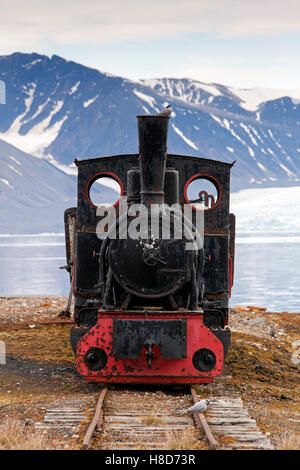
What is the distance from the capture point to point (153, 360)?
25.8ft

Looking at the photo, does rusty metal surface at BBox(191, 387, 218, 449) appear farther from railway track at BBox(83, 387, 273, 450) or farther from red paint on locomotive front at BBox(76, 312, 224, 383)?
red paint on locomotive front at BBox(76, 312, 224, 383)

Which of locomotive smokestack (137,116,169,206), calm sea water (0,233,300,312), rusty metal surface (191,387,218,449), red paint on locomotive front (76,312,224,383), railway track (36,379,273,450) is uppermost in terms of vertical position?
locomotive smokestack (137,116,169,206)

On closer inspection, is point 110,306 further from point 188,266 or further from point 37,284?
point 37,284

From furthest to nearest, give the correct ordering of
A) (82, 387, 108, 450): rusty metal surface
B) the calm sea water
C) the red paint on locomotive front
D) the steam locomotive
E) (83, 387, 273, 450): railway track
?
the calm sea water, the red paint on locomotive front, the steam locomotive, (83, 387, 273, 450): railway track, (82, 387, 108, 450): rusty metal surface

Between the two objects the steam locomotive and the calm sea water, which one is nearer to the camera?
the steam locomotive

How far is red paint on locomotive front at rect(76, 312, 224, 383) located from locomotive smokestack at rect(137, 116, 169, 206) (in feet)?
4.80

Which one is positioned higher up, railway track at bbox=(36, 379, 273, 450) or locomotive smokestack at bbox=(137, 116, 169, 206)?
locomotive smokestack at bbox=(137, 116, 169, 206)

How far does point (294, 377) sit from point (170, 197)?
409 centimetres

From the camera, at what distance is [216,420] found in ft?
21.4

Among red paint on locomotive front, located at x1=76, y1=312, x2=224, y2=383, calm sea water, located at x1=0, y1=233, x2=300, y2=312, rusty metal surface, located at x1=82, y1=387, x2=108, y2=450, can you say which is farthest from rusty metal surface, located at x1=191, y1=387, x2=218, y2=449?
calm sea water, located at x1=0, y1=233, x2=300, y2=312

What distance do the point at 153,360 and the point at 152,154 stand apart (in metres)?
2.46

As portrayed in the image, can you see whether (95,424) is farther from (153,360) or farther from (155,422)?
(153,360)

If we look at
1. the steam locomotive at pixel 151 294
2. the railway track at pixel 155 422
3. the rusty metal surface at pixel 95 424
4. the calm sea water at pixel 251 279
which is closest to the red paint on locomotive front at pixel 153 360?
the steam locomotive at pixel 151 294

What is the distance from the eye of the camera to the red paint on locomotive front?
307 inches
